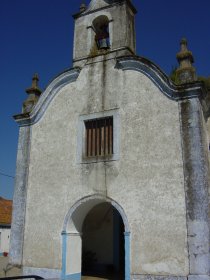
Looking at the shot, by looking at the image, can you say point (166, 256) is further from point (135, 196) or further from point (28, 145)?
point (28, 145)

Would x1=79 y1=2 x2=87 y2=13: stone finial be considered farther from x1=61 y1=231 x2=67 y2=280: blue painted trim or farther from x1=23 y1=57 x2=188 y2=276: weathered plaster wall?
x1=61 y1=231 x2=67 y2=280: blue painted trim

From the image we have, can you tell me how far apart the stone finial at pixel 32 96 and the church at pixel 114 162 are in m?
0.05

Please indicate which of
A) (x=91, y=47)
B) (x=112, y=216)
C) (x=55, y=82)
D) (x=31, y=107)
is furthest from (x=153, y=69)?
(x=112, y=216)

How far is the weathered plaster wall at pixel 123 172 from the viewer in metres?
9.18

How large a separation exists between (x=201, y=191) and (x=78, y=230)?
436cm

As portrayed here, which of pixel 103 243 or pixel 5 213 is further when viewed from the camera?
pixel 5 213

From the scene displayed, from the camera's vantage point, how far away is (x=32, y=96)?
13.1 m

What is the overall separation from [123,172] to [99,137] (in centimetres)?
155

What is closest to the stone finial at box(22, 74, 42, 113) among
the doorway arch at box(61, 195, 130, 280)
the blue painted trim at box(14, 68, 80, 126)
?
the blue painted trim at box(14, 68, 80, 126)

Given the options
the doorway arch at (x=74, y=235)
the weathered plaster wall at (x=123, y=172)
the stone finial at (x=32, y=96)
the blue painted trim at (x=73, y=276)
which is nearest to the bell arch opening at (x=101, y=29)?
the weathered plaster wall at (x=123, y=172)

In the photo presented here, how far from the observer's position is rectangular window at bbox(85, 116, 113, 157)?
1078 cm

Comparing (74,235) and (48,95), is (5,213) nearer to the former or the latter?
(48,95)

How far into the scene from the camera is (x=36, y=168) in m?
11.8

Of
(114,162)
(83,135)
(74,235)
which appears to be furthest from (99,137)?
(74,235)
